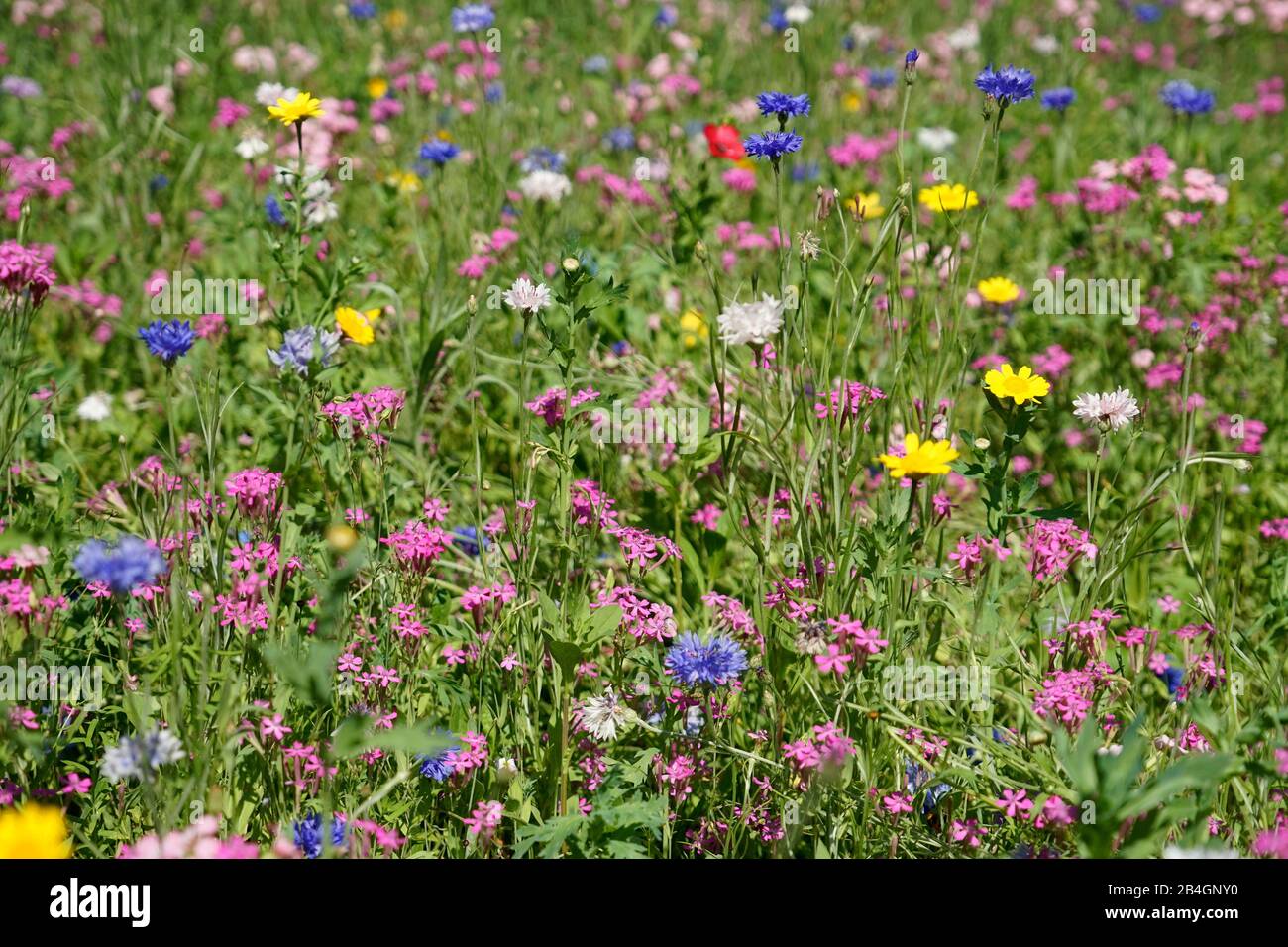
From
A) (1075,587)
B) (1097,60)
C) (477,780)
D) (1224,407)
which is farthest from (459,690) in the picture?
(1097,60)

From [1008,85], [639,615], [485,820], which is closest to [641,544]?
[639,615]

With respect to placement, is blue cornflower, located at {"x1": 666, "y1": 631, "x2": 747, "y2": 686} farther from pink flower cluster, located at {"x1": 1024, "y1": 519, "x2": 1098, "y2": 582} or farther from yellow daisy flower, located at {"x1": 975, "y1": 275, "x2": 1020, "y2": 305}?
yellow daisy flower, located at {"x1": 975, "y1": 275, "x2": 1020, "y2": 305}

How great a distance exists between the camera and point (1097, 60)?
6.44 m

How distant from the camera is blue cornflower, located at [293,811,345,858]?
1812 mm

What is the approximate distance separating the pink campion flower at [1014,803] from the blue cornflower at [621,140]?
3.33 metres

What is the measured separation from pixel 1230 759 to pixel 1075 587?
1.38 m

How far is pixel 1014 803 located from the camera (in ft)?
6.10

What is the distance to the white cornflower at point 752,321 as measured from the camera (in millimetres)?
2102

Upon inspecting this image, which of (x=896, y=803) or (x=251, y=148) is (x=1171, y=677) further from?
(x=251, y=148)

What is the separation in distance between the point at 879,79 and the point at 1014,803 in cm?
418

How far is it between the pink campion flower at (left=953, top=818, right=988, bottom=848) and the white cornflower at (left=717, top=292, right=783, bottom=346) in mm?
905

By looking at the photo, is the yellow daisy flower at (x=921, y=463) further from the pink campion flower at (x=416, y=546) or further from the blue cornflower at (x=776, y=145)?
the pink campion flower at (x=416, y=546)
